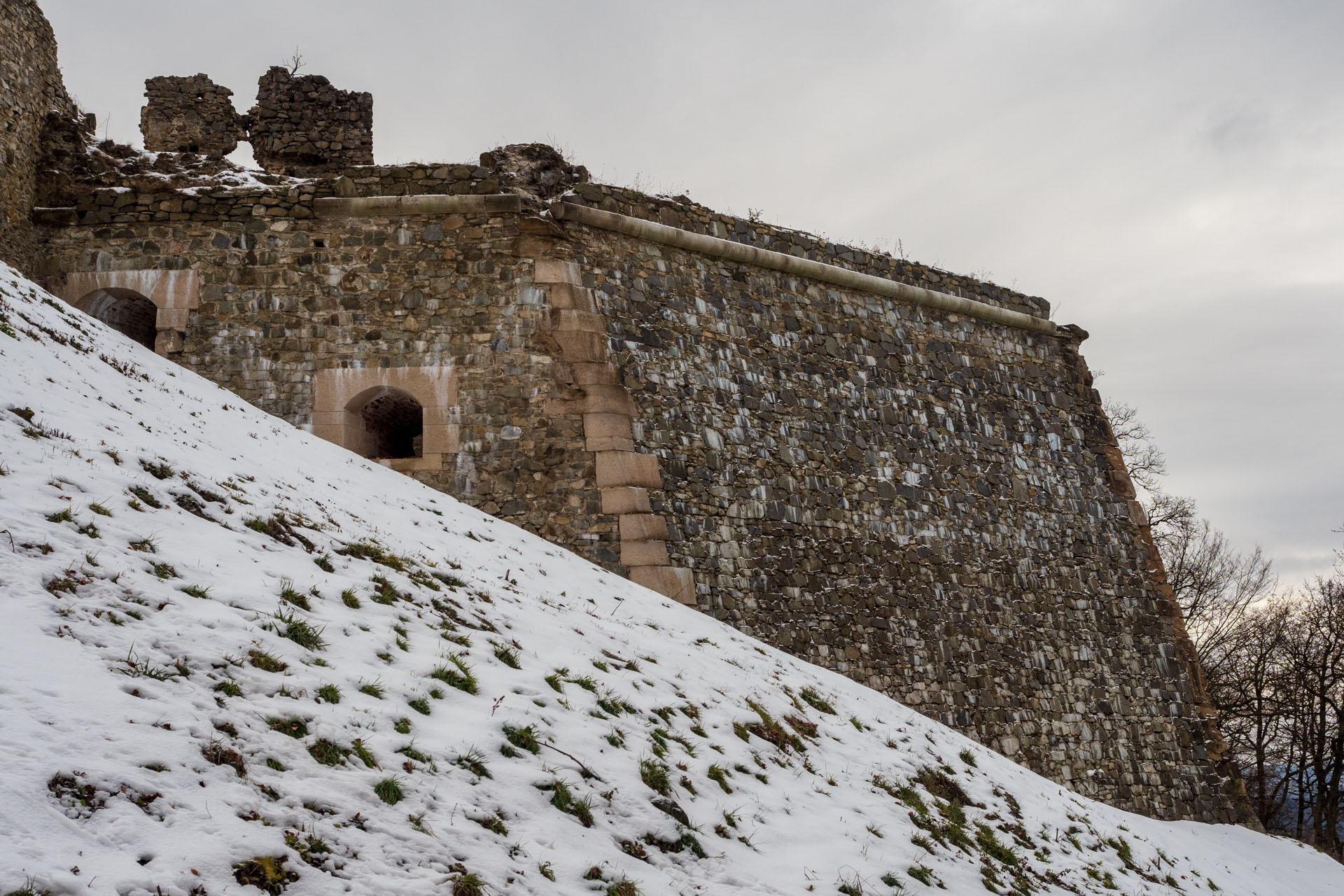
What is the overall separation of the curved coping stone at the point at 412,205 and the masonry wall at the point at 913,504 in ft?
3.19

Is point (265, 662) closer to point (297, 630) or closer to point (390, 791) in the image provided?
point (297, 630)

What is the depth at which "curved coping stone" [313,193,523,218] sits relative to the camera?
11477 mm

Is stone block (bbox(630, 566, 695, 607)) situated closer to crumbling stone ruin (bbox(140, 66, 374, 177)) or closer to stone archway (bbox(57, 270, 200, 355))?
stone archway (bbox(57, 270, 200, 355))

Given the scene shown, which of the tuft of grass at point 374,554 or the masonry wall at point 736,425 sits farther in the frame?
the masonry wall at point 736,425

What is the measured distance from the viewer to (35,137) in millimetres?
11195

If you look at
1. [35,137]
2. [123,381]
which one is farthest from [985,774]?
[35,137]

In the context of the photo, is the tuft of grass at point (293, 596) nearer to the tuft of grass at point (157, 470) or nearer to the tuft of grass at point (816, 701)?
the tuft of grass at point (157, 470)

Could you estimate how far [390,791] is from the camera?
3975 millimetres

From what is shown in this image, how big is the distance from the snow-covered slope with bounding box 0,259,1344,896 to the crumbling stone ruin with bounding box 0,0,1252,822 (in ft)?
6.47

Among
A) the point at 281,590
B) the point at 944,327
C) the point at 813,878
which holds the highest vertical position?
the point at 944,327

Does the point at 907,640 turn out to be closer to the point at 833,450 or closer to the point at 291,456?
the point at 833,450

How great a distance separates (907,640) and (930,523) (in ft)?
5.71

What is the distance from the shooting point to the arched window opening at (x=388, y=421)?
447 inches

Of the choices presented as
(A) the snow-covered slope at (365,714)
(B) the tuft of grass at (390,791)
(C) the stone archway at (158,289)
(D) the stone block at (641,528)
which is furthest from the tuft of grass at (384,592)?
(C) the stone archway at (158,289)
